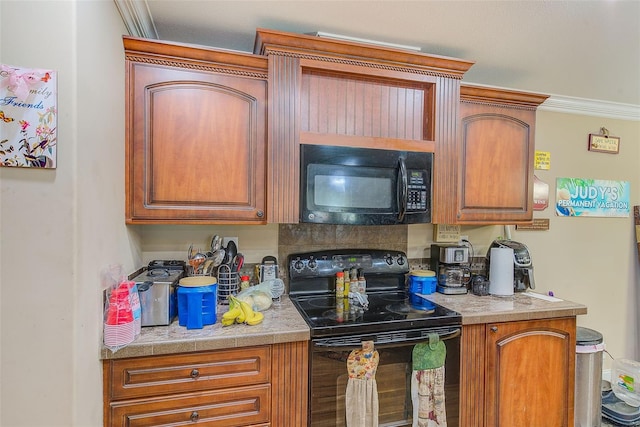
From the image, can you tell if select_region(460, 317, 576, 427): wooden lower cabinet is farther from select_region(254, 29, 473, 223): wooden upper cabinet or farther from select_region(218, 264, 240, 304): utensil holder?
select_region(218, 264, 240, 304): utensil holder

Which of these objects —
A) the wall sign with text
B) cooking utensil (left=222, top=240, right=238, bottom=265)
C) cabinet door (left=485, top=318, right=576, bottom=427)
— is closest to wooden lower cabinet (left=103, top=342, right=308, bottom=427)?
cooking utensil (left=222, top=240, right=238, bottom=265)

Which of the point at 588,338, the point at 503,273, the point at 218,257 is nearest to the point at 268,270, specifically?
the point at 218,257

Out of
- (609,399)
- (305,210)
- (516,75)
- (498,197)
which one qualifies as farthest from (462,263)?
(609,399)

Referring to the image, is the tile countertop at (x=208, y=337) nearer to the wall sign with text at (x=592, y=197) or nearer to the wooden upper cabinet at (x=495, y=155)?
the wooden upper cabinet at (x=495, y=155)

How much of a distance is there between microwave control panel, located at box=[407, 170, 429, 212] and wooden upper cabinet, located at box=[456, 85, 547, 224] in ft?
0.90

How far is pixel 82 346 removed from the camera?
3.43 ft

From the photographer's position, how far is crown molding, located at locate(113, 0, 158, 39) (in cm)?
137

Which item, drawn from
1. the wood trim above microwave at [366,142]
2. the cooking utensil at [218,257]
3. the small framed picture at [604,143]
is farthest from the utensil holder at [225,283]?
the small framed picture at [604,143]

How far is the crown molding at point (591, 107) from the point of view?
8.34 feet

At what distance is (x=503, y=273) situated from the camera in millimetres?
2006

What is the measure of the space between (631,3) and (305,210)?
5.62 feet

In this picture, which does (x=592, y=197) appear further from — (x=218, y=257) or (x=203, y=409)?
(x=203, y=409)

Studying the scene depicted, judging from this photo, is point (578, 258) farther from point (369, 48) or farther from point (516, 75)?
point (369, 48)

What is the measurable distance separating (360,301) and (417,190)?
69 centimetres
